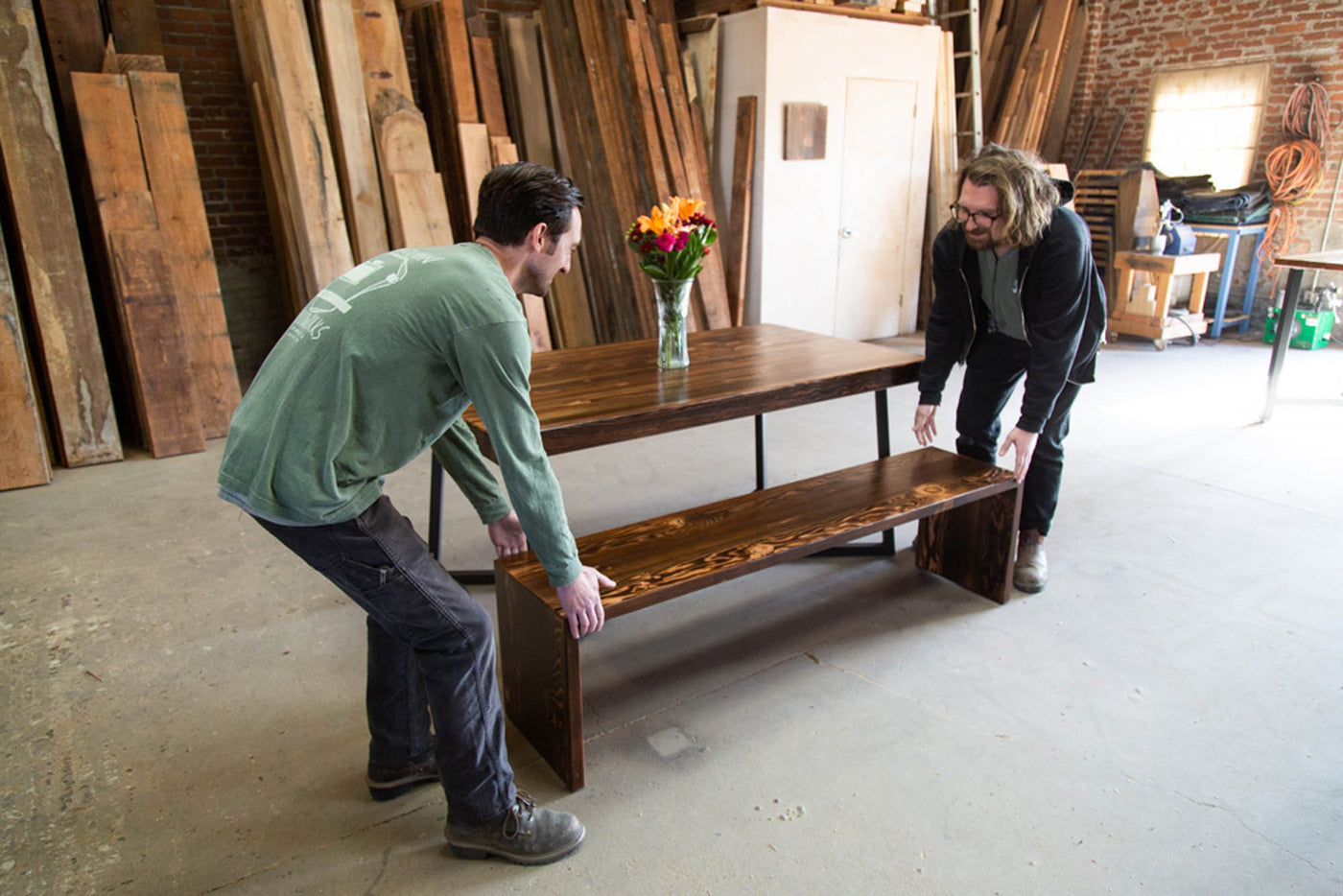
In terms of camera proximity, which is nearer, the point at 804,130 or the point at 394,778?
the point at 394,778

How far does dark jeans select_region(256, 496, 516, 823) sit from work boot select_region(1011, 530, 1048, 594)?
1.97 metres

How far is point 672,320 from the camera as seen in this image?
9.66 ft

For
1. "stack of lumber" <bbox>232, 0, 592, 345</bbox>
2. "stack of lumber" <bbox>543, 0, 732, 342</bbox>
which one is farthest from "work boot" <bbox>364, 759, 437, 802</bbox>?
"stack of lumber" <bbox>543, 0, 732, 342</bbox>

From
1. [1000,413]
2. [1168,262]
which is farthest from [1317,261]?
[1000,413]

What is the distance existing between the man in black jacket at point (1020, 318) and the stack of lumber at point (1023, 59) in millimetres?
5453

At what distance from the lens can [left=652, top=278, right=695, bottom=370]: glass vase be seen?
2.86m

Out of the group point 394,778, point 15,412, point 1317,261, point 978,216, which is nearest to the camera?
point 394,778

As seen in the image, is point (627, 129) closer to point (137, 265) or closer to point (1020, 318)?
point (137, 265)

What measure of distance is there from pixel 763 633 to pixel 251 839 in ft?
4.94

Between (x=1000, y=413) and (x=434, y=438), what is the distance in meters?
2.15

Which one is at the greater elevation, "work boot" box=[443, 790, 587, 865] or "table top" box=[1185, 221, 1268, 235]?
"table top" box=[1185, 221, 1268, 235]

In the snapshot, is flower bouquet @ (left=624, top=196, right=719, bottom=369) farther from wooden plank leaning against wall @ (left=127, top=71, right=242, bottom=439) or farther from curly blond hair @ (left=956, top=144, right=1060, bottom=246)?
wooden plank leaning against wall @ (left=127, top=71, right=242, bottom=439)

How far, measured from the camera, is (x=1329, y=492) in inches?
152

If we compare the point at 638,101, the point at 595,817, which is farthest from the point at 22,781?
the point at 638,101
